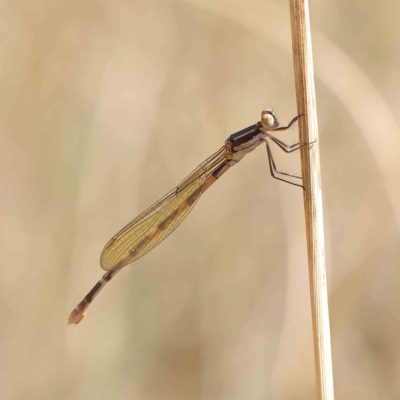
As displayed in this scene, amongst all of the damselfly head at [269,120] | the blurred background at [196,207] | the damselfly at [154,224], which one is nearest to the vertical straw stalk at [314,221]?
the damselfly head at [269,120]

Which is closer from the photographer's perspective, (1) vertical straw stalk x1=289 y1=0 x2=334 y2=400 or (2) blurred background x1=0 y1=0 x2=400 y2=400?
(1) vertical straw stalk x1=289 y1=0 x2=334 y2=400

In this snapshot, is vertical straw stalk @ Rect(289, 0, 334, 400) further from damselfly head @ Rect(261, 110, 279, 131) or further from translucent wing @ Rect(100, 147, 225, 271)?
translucent wing @ Rect(100, 147, 225, 271)

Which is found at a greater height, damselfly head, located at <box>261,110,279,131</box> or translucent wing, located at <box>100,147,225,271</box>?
damselfly head, located at <box>261,110,279,131</box>

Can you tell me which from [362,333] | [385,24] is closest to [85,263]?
[362,333]

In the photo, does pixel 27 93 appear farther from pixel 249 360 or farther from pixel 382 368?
pixel 382 368

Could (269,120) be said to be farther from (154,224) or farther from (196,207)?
(196,207)

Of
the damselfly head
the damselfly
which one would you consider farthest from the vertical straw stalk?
the damselfly

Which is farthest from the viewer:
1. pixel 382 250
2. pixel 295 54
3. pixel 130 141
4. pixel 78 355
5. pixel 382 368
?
pixel 130 141

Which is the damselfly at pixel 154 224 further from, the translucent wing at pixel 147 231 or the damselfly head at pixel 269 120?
the damselfly head at pixel 269 120

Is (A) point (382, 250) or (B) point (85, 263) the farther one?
(B) point (85, 263)
